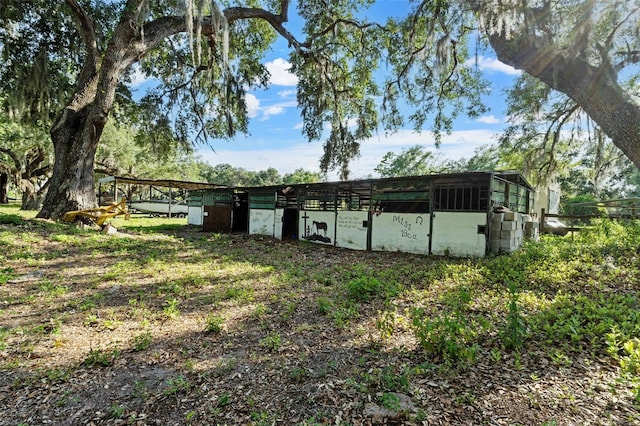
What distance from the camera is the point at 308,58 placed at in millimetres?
11734

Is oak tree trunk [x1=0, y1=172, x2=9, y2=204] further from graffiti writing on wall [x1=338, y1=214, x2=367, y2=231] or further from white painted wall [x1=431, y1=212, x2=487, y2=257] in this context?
white painted wall [x1=431, y1=212, x2=487, y2=257]

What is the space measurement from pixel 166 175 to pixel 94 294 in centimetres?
2856

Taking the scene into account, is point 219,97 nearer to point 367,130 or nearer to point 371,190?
point 367,130

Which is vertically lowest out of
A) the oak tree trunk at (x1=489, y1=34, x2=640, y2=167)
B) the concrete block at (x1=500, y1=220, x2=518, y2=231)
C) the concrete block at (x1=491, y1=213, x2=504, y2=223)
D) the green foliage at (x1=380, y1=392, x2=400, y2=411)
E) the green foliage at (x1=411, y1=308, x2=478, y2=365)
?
the green foliage at (x1=380, y1=392, x2=400, y2=411)

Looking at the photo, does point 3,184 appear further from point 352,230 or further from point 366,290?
point 366,290

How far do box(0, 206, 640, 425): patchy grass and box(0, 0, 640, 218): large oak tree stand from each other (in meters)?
3.93

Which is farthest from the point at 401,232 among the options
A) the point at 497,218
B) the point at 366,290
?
the point at 366,290

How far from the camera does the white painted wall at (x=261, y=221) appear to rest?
1320cm

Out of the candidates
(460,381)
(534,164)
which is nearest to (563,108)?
(534,164)

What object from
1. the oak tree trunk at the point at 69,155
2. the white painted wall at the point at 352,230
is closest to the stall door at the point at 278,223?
the white painted wall at the point at 352,230

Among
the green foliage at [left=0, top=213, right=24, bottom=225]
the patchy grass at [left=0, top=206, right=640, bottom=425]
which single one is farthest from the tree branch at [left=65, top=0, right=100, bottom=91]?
the patchy grass at [left=0, top=206, right=640, bottom=425]

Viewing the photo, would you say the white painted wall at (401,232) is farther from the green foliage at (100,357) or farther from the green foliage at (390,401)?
the green foliage at (100,357)

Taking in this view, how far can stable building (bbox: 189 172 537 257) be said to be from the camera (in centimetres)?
817

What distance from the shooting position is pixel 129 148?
22953 mm
